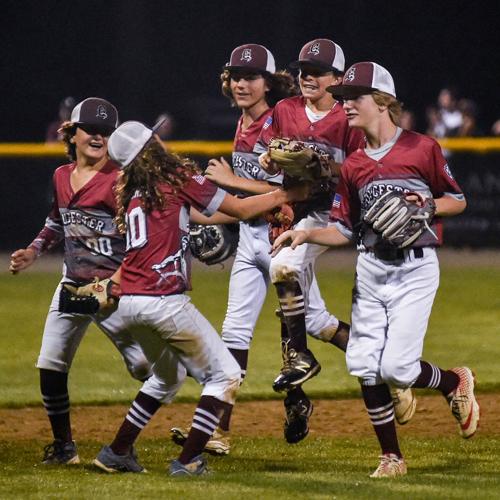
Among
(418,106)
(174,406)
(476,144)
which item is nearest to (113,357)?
(174,406)

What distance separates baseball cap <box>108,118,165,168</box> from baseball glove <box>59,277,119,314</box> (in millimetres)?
674

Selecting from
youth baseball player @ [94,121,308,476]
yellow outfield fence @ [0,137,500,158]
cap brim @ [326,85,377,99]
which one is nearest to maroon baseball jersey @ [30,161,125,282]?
youth baseball player @ [94,121,308,476]

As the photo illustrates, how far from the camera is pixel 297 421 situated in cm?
739

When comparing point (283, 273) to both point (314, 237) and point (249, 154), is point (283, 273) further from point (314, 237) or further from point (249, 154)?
point (249, 154)

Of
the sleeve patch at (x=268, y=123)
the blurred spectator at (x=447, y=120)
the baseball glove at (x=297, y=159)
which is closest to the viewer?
the baseball glove at (x=297, y=159)

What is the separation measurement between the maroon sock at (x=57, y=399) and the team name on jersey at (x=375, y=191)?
1970 mm

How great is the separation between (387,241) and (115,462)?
1.79m

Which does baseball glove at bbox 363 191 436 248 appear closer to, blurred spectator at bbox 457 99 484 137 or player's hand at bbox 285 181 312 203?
player's hand at bbox 285 181 312 203

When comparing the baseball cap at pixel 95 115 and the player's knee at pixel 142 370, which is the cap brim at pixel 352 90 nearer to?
the baseball cap at pixel 95 115

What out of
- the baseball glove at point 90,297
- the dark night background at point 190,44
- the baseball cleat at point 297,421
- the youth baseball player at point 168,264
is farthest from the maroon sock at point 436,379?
the dark night background at point 190,44

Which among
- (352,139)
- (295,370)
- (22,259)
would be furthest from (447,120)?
(22,259)

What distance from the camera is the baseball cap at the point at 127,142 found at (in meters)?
6.01

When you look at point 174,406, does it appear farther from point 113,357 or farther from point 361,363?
point 361,363

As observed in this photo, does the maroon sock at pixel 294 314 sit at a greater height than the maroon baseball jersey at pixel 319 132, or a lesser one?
lesser
